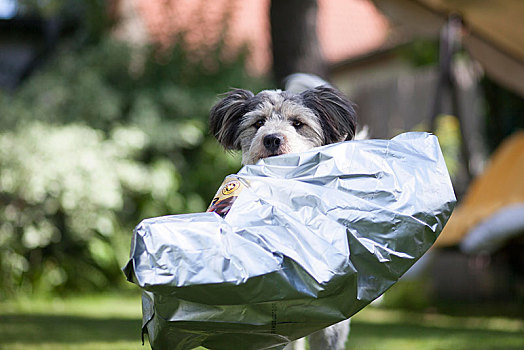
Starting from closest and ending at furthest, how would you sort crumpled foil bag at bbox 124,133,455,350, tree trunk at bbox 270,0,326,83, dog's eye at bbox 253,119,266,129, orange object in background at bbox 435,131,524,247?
1. crumpled foil bag at bbox 124,133,455,350
2. dog's eye at bbox 253,119,266,129
3. orange object in background at bbox 435,131,524,247
4. tree trunk at bbox 270,0,326,83

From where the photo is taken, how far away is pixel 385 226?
100 inches

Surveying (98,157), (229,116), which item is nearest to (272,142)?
(229,116)

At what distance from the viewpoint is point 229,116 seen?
4160mm

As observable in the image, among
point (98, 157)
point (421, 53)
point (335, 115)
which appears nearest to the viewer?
point (335, 115)

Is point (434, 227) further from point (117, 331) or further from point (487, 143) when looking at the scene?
point (487, 143)

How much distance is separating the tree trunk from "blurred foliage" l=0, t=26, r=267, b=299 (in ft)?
5.81

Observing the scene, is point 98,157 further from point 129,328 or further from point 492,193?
point 492,193

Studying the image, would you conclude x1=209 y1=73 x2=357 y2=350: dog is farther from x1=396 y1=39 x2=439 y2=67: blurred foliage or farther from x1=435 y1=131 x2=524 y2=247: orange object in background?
x1=396 y1=39 x2=439 y2=67: blurred foliage

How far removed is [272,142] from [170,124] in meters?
6.08

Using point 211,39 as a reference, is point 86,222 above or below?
below

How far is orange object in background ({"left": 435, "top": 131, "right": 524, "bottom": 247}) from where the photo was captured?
6.96 metres

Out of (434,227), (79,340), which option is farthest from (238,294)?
(79,340)

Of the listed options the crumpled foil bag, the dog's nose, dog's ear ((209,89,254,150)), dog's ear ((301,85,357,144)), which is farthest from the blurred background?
the crumpled foil bag

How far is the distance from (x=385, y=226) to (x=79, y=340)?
11.9 feet
